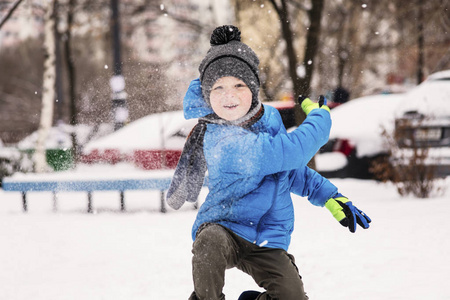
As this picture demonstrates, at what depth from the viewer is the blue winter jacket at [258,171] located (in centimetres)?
192

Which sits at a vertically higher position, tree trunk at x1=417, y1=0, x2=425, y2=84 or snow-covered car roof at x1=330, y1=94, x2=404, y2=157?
tree trunk at x1=417, y1=0, x2=425, y2=84

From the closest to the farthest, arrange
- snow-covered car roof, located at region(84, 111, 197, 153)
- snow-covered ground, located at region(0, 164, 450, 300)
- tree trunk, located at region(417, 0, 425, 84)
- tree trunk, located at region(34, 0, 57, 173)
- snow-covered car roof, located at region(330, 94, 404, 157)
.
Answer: snow-covered ground, located at region(0, 164, 450, 300) → snow-covered car roof, located at region(330, 94, 404, 157) → snow-covered car roof, located at region(84, 111, 197, 153) → tree trunk, located at region(34, 0, 57, 173) → tree trunk, located at region(417, 0, 425, 84)

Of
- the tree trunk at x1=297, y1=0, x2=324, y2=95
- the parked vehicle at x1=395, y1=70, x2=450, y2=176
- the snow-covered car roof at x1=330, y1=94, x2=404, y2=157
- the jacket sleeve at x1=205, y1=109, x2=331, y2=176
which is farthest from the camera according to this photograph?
the snow-covered car roof at x1=330, y1=94, x2=404, y2=157

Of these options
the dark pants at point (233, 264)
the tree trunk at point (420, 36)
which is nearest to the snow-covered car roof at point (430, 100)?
the tree trunk at point (420, 36)

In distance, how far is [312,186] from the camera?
2215 millimetres

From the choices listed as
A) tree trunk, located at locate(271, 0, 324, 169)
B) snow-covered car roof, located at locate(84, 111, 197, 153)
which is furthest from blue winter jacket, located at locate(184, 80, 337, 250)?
snow-covered car roof, located at locate(84, 111, 197, 153)

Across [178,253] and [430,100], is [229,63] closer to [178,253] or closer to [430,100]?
[178,253]

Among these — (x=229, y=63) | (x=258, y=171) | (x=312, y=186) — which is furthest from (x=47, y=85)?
(x=258, y=171)

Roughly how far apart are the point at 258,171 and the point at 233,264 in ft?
1.47

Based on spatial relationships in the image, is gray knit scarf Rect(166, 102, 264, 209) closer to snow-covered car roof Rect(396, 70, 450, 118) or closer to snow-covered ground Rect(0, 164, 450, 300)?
snow-covered ground Rect(0, 164, 450, 300)

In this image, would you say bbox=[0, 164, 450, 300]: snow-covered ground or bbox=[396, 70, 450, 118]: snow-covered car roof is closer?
bbox=[0, 164, 450, 300]: snow-covered ground

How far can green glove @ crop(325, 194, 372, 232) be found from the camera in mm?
2121

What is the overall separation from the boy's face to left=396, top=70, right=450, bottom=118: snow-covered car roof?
481 cm

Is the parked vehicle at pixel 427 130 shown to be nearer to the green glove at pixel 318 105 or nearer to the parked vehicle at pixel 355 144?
the parked vehicle at pixel 355 144
